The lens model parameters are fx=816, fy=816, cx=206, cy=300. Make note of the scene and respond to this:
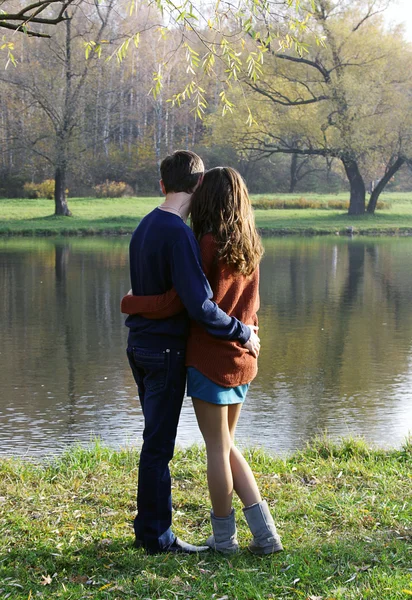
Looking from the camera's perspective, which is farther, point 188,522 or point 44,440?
point 44,440

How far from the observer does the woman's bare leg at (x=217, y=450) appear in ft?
13.0

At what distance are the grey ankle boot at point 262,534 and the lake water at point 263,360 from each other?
305 cm

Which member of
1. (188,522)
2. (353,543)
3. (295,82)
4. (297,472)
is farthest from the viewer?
(295,82)

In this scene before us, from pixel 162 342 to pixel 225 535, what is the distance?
3.30 feet

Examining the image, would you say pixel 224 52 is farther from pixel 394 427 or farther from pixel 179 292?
pixel 394 427

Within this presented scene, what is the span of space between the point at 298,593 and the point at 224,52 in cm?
367

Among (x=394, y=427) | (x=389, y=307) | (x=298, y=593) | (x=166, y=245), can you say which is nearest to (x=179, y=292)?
(x=166, y=245)

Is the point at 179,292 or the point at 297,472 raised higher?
the point at 179,292

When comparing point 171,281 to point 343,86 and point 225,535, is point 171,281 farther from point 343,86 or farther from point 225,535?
point 343,86

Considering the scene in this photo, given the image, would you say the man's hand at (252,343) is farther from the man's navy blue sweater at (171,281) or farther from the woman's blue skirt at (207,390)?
the woman's blue skirt at (207,390)

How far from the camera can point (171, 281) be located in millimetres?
3996

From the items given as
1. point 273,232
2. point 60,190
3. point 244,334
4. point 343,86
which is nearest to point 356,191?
point 343,86

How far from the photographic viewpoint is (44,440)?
291 inches

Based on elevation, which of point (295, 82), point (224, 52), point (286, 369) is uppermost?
point (295, 82)
